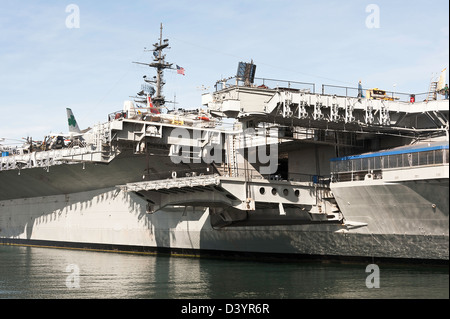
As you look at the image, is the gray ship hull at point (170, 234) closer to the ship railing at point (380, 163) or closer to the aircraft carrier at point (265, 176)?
the aircraft carrier at point (265, 176)

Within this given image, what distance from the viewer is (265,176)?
3116 centimetres

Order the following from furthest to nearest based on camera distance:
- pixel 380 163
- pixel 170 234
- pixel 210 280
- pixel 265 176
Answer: pixel 170 234, pixel 265 176, pixel 380 163, pixel 210 280

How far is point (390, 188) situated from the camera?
23.2 metres

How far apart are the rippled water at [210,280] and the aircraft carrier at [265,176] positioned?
1690 mm

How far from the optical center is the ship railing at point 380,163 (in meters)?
21.3

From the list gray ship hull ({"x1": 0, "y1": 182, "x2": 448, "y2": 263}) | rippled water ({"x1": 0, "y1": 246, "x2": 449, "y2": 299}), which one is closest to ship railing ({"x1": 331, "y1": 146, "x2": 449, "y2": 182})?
gray ship hull ({"x1": 0, "y1": 182, "x2": 448, "y2": 263})

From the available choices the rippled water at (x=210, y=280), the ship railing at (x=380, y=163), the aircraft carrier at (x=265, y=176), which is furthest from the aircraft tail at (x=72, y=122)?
the ship railing at (x=380, y=163)

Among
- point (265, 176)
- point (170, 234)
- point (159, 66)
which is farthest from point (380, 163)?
point (159, 66)

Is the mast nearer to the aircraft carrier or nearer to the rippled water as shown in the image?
the aircraft carrier

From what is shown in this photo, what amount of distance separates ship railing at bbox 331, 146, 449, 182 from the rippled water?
412 centimetres

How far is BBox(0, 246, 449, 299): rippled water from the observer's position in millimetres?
18984

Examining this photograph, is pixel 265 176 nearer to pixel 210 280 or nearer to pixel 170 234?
pixel 170 234

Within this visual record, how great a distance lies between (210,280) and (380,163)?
8742 mm
